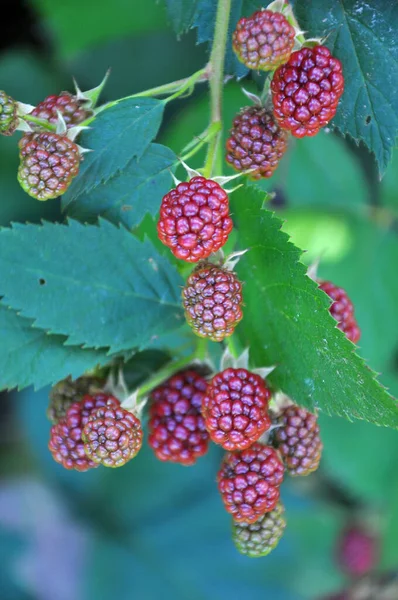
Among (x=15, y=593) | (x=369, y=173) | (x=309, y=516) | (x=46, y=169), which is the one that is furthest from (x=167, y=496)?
(x=46, y=169)

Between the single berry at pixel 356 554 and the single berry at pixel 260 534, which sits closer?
the single berry at pixel 260 534

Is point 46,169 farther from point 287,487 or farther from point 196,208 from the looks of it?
point 287,487

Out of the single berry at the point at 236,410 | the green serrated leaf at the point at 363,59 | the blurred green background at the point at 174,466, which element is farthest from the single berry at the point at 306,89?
the blurred green background at the point at 174,466

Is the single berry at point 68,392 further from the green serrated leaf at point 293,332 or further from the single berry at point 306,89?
the single berry at point 306,89

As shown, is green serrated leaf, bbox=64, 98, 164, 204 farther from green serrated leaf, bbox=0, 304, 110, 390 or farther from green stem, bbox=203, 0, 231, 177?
green serrated leaf, bbox=0, 304, 110, 390

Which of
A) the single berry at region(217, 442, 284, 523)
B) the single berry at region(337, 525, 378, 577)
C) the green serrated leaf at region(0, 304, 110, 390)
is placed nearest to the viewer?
the single berry at region(217, 442, 284, 523)

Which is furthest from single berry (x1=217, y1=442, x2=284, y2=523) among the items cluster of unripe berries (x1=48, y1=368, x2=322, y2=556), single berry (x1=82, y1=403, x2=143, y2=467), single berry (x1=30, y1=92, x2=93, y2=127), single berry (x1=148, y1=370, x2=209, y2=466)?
single berry (x1=30, y1=92, x2=93, y2=127)
